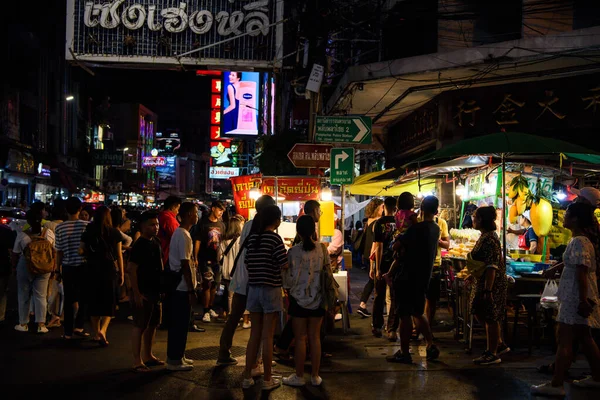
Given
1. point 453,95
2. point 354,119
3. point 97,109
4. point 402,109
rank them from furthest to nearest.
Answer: point 97,109 < point 402,109 < point 453,95 < point 354,119

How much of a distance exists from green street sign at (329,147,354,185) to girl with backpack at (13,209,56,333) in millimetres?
4577

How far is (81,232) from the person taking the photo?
27.2ft

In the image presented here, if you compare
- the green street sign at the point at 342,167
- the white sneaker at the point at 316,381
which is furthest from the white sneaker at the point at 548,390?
the green street sign at the point at 342,167

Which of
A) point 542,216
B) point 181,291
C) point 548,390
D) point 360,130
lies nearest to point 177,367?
point 181,291

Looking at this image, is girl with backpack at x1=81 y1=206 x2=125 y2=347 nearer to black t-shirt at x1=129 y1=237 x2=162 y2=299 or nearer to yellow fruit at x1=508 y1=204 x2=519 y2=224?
black t-shirt at x1=129 y1=237 x2=162 y2=299

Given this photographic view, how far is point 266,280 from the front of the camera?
236 inches

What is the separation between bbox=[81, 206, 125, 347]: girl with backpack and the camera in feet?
26.2

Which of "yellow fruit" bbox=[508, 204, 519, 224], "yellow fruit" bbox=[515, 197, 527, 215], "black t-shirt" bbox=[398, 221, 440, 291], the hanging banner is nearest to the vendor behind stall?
"yellow fruit" bbox=[508, 204, 519, 224]

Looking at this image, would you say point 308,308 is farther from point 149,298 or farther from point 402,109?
point 402,109

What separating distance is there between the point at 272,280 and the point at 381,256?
3.68 m

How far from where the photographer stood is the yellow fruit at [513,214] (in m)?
10.4

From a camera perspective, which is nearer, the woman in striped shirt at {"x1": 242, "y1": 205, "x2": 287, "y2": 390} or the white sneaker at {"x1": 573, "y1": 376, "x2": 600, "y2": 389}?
the white sneaker at {"x1": 573, "y1": 376, "x2": 600, "y2": 389}

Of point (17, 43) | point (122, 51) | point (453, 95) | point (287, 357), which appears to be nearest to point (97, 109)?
point (17, 43)

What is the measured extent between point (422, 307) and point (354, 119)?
375 cm
